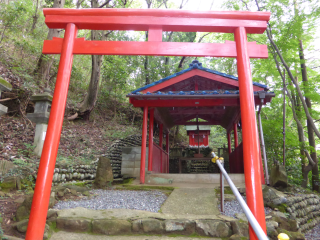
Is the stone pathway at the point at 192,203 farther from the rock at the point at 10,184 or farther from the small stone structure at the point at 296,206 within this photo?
the rock at the point at 10,184

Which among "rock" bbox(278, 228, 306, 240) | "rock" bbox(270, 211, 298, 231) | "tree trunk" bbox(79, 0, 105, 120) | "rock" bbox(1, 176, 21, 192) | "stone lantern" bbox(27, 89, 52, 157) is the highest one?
"tree trunk" bbox(79, 0, 105, 120)

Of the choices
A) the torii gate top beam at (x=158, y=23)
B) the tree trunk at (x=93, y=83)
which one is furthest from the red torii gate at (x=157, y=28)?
the tree trunk at (x=93, y=83)

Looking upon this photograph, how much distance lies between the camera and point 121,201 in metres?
4.75

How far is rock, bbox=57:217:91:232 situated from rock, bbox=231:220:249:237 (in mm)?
2307

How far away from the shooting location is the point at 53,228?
3213mm

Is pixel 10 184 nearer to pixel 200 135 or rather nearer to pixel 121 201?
pixel 121 201

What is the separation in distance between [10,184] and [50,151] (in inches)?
92.3

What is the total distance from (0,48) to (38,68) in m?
1.67

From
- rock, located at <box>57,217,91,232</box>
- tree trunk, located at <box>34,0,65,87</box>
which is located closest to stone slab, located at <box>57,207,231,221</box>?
rock, located at <box>57,217,91,232</box>

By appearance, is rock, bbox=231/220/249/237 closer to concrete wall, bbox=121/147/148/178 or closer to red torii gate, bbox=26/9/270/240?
red torii gate, bbox=26/9/270/240

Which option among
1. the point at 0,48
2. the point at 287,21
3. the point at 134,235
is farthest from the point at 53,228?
the point at 287,21

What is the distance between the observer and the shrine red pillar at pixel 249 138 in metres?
2.54

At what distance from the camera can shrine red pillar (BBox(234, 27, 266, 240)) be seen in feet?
8.35

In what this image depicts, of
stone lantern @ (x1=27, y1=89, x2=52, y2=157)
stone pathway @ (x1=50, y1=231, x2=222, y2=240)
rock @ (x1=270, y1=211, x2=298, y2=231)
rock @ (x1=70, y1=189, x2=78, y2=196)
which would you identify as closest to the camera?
stone pathway @ (x1=50, y1=231, x2=222, y2=240)
